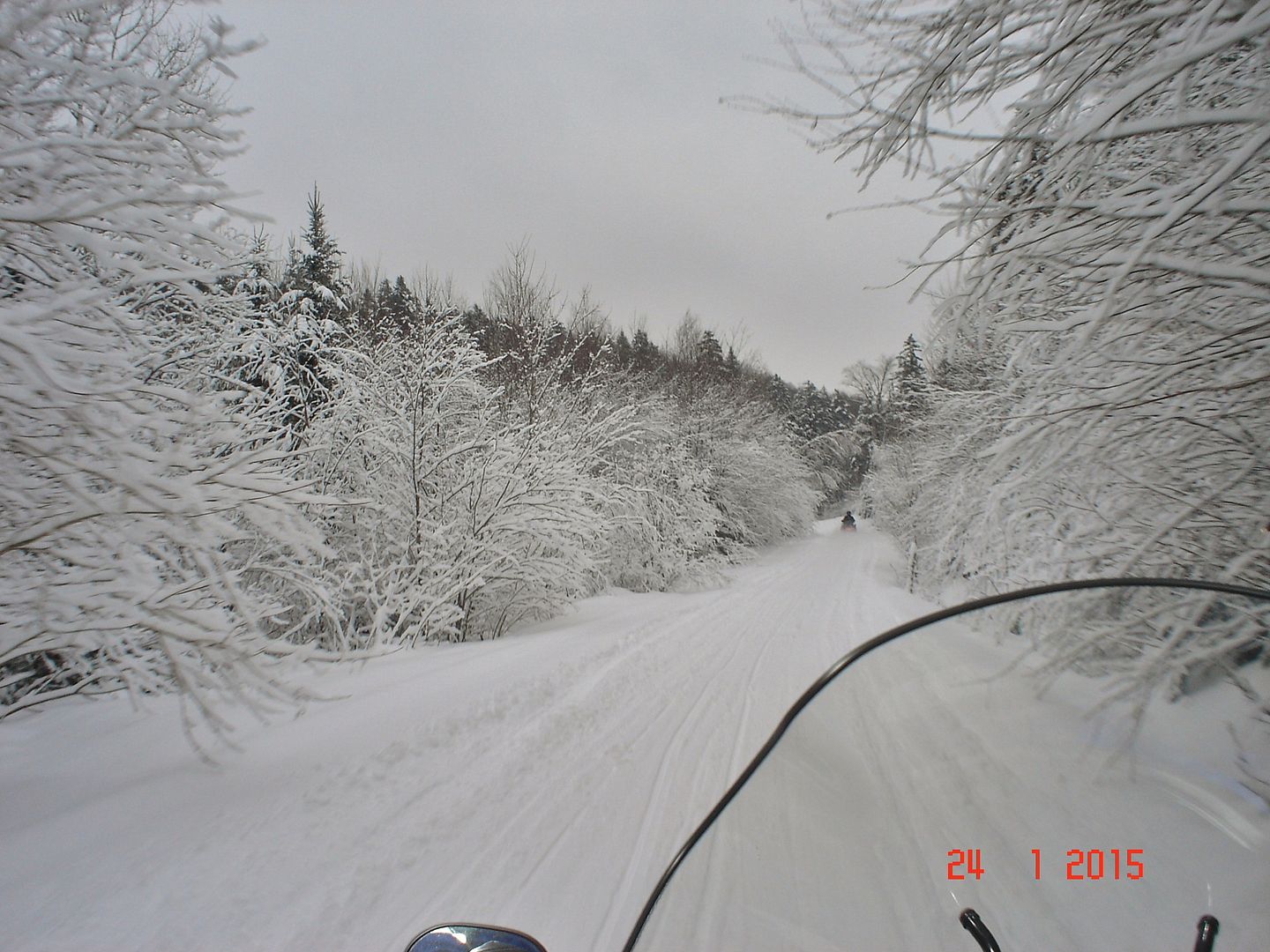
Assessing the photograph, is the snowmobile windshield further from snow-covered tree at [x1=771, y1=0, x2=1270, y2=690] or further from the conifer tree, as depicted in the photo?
the conifer tree

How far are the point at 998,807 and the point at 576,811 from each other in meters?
2.51

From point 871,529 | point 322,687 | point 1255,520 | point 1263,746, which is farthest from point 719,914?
point 871,529

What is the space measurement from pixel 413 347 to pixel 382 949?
24.2 feet

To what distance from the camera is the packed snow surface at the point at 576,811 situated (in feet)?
2.99

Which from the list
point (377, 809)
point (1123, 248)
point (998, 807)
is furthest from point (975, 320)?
point (377, 809)

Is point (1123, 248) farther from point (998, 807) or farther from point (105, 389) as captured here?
point (105, 389)

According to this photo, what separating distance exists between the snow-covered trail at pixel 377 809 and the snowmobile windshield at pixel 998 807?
1531mm

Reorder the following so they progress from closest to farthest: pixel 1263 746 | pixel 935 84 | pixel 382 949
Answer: pixel 1263 746
pixel 382 949
pixel 935 84

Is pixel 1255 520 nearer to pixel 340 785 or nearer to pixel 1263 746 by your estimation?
pixel 1263 746

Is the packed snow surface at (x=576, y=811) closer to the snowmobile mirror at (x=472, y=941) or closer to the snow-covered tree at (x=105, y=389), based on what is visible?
the snowmobile mirror at (x=472, y=941)

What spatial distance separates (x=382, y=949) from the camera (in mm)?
1928

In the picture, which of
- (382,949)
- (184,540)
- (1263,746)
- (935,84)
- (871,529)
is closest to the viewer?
(1263,746)

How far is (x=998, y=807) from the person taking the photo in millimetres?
979

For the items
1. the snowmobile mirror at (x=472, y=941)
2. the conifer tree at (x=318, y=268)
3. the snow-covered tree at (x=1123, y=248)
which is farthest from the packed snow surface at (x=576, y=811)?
the conifer tree at (x=318, y=268)
